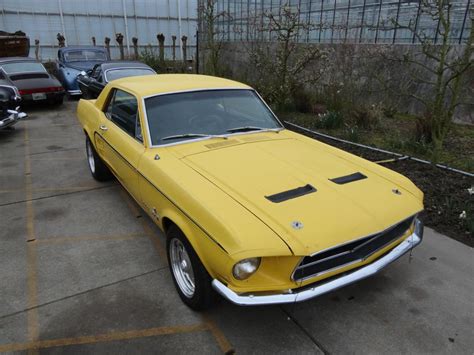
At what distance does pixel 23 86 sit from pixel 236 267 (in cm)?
1068

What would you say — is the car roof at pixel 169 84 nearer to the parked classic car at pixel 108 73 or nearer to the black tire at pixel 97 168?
the black tire at pixel 97 168

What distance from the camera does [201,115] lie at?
3809 millimetres

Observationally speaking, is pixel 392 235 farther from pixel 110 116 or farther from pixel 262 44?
pixel 262 44

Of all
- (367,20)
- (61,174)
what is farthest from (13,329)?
(367,20)

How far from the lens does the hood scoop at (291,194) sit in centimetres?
265

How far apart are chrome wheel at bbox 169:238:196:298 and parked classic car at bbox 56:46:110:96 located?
11.2m

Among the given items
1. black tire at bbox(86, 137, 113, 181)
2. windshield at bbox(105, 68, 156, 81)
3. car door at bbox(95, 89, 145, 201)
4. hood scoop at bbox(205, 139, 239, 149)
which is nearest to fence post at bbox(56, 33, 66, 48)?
windshield at bbox(105, 68, 156, 81)

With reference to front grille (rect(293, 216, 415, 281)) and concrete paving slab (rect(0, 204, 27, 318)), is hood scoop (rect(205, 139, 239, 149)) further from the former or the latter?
concrete paving slab (rect(0, 204, 27, 318))

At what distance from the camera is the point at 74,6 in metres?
20.5

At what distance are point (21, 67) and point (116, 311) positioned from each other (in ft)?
36.3

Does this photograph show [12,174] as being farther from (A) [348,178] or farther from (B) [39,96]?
(B) [39,96]

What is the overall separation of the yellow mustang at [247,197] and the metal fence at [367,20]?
5.79 meters

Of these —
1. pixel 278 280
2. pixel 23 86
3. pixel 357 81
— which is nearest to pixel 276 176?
pixel 278 280

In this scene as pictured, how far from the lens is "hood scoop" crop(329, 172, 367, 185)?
2.96m
